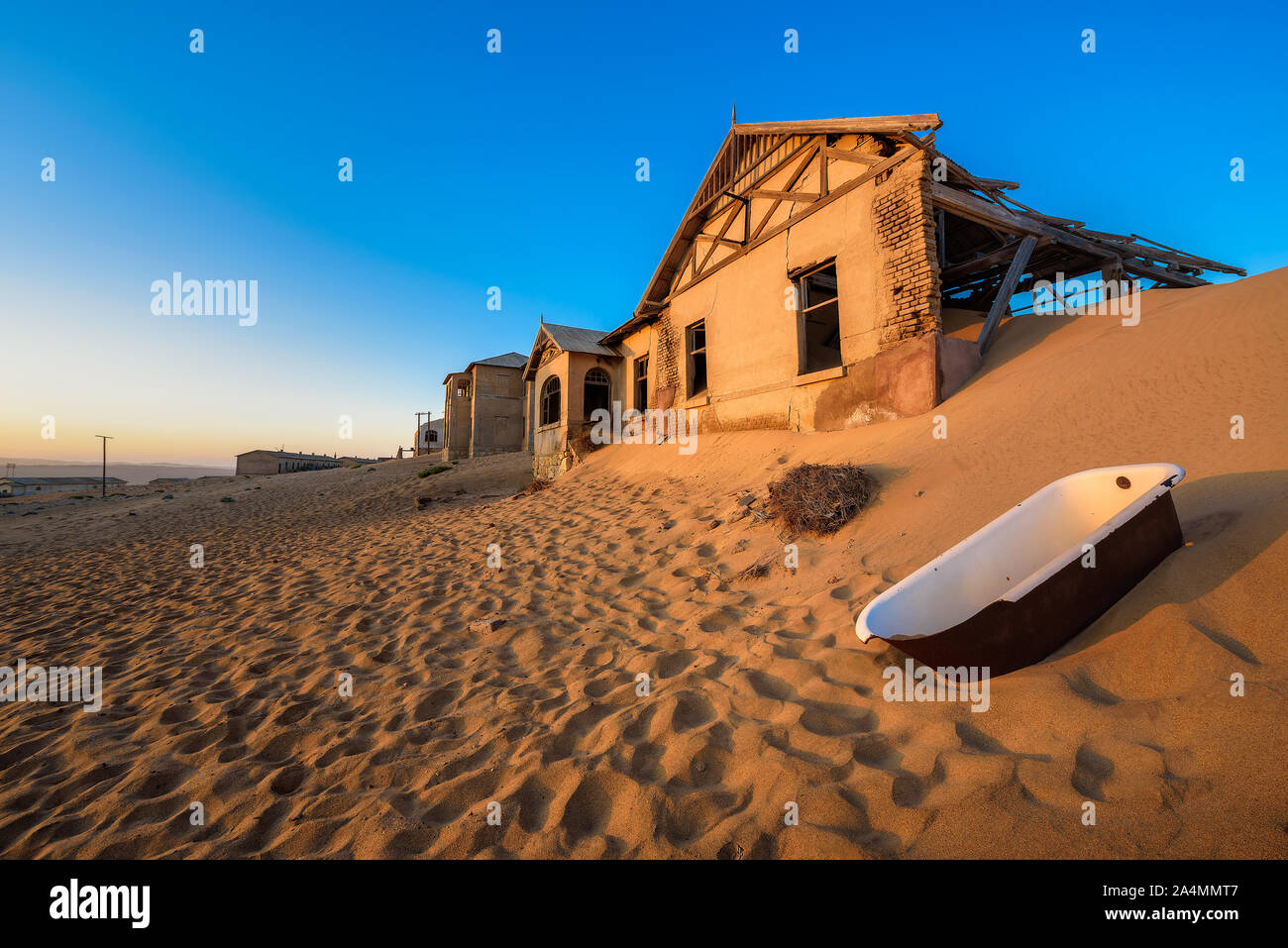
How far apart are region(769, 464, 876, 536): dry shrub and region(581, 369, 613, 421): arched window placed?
34.7 feet

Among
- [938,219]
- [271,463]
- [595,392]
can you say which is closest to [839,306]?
[938,219]

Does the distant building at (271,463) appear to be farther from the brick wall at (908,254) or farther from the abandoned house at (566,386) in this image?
the brick wall at (908,254)

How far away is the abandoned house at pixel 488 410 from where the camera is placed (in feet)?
84.7

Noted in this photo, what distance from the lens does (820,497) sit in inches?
198

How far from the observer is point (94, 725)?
9.96ft

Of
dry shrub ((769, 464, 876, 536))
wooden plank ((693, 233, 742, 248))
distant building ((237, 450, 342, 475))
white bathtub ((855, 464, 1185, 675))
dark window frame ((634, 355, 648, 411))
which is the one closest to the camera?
white bathtub ((855, 464, 1185, 675))

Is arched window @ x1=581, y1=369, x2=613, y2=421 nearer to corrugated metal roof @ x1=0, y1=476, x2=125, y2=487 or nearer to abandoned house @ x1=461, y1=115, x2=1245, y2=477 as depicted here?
abandoned house @ x1=461, y1=115, x2=1245, y2=477

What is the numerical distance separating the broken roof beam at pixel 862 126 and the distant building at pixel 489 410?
19.3m

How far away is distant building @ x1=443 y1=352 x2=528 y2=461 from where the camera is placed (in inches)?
1016

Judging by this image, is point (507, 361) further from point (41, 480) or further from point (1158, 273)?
point (41, 480)

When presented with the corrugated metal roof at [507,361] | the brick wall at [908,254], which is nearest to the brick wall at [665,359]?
the brick wall at [908,254]

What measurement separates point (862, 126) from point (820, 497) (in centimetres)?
639

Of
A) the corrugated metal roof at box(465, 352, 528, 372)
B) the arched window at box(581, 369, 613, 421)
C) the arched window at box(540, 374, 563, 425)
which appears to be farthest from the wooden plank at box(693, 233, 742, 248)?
the corrugated metal roof at box(465, 352, 528, 372)
